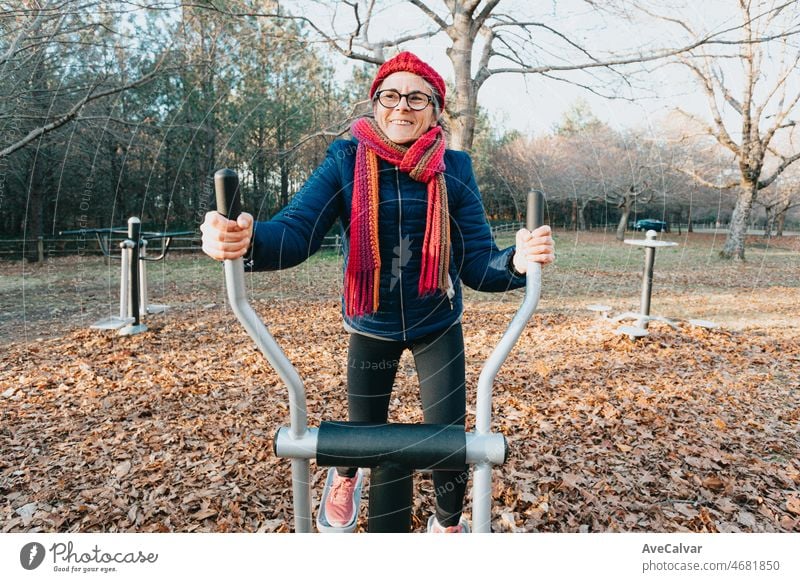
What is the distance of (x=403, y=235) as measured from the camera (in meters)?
1.30

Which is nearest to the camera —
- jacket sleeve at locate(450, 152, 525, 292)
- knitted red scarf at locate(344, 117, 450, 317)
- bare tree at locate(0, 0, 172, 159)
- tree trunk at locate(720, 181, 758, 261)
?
knitted red scarf at locate(344, 117, 450, 317)

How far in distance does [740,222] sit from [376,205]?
10943 millimetres

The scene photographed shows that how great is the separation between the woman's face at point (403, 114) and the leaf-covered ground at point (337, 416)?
27.4 inches

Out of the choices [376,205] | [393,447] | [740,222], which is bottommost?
[393,447]

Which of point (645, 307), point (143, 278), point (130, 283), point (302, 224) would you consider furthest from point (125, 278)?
point (645, 307)

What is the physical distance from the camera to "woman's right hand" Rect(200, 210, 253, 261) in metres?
0.86

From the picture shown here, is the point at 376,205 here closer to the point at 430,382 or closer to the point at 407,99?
the point at 407,99

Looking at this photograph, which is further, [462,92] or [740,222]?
[740,222]

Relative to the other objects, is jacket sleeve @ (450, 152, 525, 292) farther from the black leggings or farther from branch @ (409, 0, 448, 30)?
branch @ (409, 0, 448, 30)
